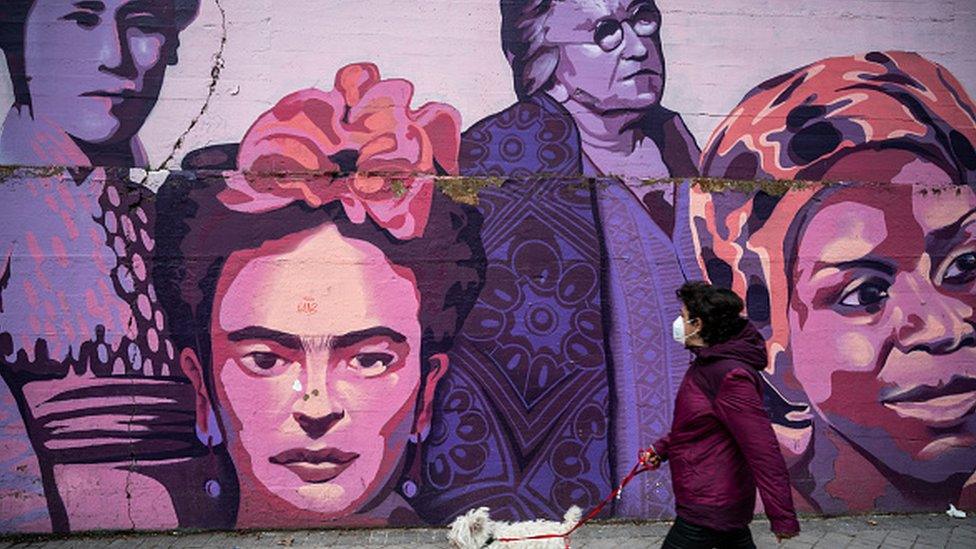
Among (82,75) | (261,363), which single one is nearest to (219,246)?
(261,363)

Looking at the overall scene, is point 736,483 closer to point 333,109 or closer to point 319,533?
point 319,533

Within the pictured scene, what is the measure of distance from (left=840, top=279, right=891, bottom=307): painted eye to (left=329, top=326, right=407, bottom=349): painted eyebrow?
126 inches

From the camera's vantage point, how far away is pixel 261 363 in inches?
184

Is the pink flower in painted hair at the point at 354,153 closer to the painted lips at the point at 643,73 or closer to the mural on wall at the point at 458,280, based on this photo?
the mural on wall at the point at 458,280

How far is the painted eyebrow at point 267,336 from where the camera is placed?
15.3 ft

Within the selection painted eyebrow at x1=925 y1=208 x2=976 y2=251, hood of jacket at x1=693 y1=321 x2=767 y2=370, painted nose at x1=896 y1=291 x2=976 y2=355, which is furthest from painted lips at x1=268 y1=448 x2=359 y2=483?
painted eyebrow at x1=925 y1=208 x2=976 y2=251

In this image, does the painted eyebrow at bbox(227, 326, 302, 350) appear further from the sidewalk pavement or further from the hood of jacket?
the hood of jacket

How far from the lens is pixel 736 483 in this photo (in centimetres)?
295

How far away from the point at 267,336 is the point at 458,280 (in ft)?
4.37

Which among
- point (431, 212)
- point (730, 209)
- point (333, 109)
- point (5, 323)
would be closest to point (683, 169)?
point (730, 209)

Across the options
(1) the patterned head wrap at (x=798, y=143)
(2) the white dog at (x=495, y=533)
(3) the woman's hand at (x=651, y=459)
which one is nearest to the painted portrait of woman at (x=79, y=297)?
(2) the white dog at (x=495, y=533)

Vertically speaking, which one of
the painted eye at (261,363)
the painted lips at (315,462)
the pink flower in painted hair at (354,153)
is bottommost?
the painted lips at (315,462)

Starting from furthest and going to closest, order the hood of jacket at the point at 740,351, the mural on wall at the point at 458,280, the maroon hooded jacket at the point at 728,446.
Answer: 1. the mural on wall at the point at 458,280
2. the hood of jacket at the point at 740,351
3. the maroon hooded jacket at the point at 728,446

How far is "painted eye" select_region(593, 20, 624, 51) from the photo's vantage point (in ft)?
16.1
